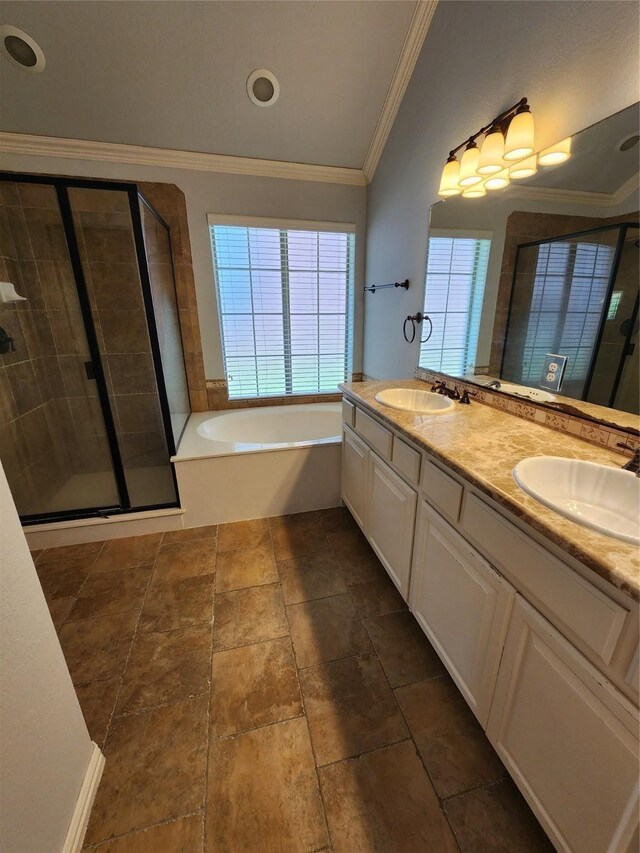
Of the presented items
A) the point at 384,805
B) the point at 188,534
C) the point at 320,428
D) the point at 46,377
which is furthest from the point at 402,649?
the point at 46,377

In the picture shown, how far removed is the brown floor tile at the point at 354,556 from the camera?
1.88 metres

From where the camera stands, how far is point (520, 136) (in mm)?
1317

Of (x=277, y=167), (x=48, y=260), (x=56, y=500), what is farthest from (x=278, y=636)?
(x=277, y=167)

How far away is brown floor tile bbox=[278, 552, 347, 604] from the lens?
1.75 metres

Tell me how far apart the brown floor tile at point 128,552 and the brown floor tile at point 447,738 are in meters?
1.54

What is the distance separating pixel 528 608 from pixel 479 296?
1.43m

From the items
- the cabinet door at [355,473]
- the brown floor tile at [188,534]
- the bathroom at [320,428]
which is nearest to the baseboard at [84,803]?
the bathroom at [320,428]

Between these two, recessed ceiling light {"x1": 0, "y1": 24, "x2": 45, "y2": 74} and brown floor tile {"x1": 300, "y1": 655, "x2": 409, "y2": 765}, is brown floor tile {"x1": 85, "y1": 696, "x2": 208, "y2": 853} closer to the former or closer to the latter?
brown floor tile {"x1": 300, "y1": 655, "x2": 409, "y2": 765}

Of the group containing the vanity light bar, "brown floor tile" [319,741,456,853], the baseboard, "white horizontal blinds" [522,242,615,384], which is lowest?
"brown floor tile" [319,741,456,853]

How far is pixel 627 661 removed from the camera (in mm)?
623

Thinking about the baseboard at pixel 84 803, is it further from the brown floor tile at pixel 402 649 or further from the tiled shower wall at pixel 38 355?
the tiled shower wall at pixel 38 355

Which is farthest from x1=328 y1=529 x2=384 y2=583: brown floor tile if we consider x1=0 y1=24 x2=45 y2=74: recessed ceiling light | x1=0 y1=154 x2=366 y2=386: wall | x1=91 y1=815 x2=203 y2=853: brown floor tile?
x1=0 y1=24 x2=45 y2=74: recessed ceiling light

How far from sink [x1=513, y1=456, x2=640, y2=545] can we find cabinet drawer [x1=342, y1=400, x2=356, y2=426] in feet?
3.57

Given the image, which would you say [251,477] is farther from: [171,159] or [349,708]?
[171,159]
